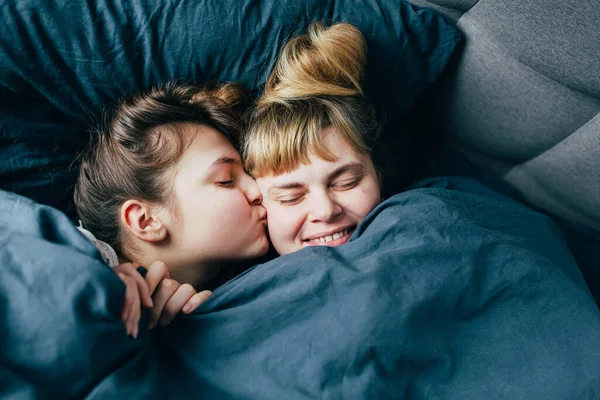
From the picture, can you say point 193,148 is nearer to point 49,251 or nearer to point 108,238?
point 108,238

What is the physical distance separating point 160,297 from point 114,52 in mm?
512

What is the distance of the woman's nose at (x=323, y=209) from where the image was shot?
1024mm

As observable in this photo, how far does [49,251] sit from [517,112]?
1.01 metres

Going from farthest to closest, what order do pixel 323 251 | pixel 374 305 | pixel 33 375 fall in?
1. pixel 323 251
2. pixel 374 305
3. pixel 33 375

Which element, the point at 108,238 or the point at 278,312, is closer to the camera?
the point at 278,312

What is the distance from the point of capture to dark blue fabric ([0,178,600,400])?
697 mm

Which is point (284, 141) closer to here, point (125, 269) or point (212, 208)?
point (212, 208)

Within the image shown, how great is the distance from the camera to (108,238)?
111cm

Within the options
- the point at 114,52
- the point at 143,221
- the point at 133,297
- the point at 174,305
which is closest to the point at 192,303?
the point at 174,305

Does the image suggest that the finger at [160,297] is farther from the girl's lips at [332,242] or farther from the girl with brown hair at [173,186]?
the girl's lips at [332,242]

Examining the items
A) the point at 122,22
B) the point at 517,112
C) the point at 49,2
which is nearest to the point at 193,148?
the point at 122,22

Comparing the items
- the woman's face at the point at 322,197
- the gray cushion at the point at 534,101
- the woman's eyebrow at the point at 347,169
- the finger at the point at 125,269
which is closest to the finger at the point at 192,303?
the finger at the point at 125,269

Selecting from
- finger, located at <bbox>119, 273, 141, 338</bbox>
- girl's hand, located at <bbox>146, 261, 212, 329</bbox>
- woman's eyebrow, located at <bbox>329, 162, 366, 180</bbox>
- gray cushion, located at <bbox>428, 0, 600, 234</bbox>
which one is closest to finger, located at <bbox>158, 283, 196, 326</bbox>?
girl's hand, located at <bbox>146, 261, 212, 329</bbox>

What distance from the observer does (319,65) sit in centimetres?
110
